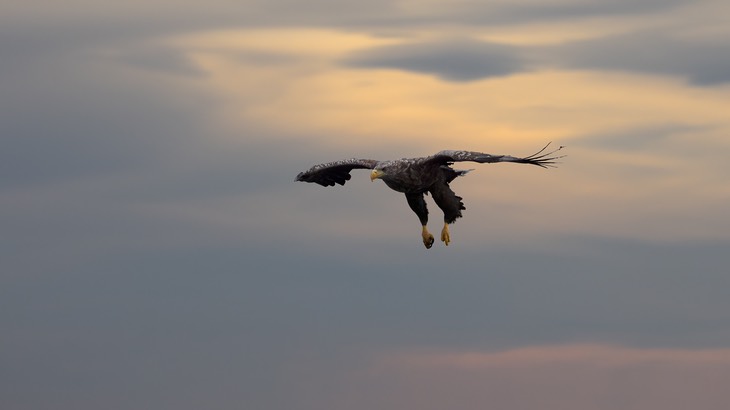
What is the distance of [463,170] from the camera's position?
43.5 m

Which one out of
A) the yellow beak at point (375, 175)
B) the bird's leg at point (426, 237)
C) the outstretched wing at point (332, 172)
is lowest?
the bird's leg at point (426, 237)

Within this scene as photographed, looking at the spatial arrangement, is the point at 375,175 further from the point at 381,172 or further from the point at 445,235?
the point at 445,235

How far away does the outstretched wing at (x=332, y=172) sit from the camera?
45.6 metres

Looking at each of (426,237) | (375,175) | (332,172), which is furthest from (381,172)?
(332,172)

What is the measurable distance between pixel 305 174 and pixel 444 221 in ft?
19.6

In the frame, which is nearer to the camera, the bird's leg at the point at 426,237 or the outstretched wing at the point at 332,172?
the bird's leg at the point at 426,237

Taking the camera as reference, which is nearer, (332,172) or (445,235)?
(445,235)

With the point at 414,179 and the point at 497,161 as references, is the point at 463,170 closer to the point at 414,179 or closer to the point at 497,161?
the point at 414,179

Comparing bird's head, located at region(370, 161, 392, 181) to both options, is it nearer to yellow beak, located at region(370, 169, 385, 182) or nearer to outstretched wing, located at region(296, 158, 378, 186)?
yellow beak, located at region(370, 169, 385, 182)

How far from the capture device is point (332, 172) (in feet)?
155

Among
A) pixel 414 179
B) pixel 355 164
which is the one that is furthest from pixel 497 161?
A: pixel 355 164

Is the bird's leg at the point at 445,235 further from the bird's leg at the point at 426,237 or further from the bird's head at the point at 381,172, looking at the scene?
the bird's head at the point at 381,172

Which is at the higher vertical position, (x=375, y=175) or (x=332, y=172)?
(x=332, y=172)

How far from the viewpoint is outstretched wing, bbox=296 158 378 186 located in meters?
45.6
